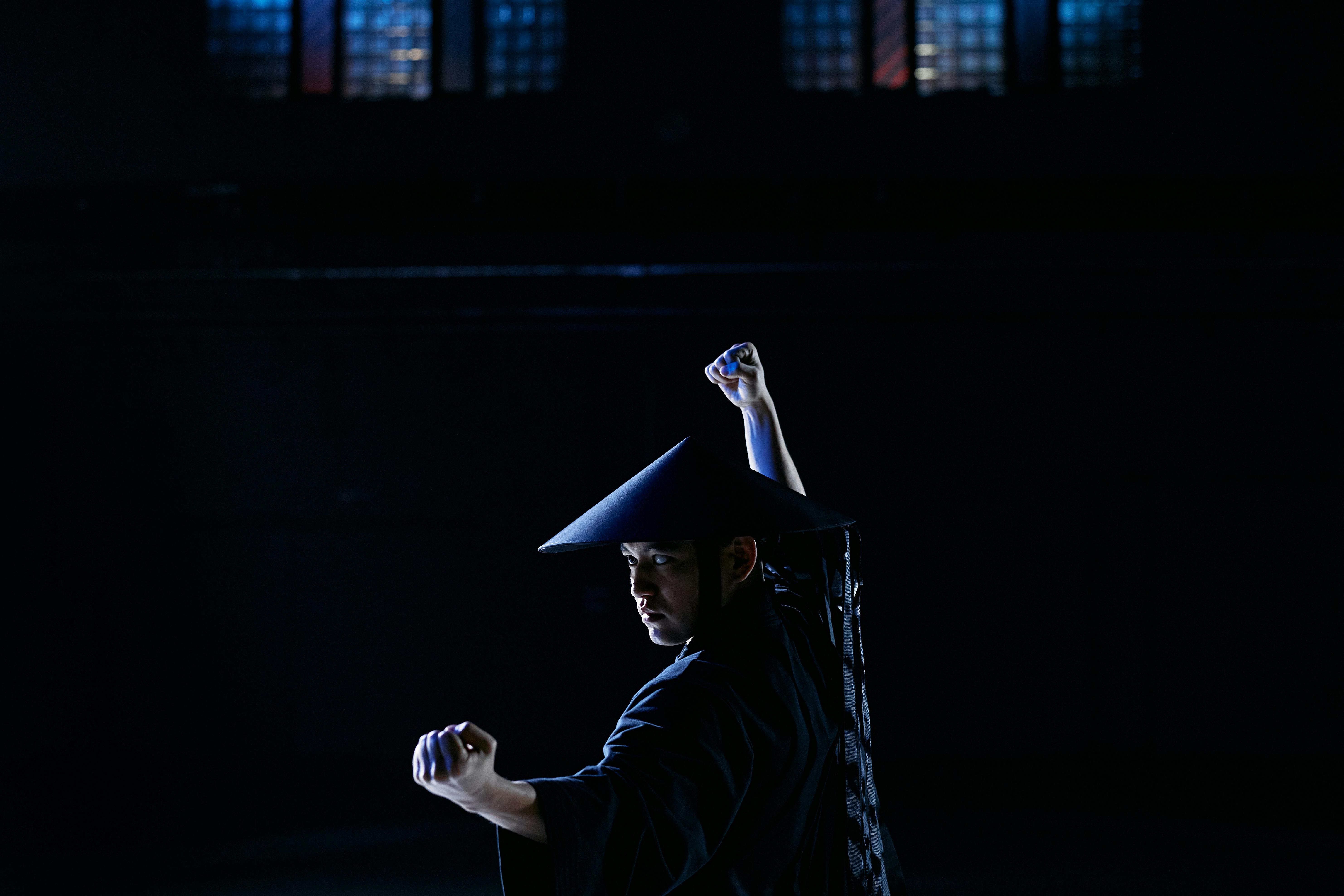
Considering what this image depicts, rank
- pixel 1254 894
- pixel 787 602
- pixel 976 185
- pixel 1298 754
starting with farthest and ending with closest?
pixel 1298 754
pixel 976 185
pixel 1254 894
pixel 787 602

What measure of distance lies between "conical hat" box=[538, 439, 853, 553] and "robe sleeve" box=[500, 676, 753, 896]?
26cm

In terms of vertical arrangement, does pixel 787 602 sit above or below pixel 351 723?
above

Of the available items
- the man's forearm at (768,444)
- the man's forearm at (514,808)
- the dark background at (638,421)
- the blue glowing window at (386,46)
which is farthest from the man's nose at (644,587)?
the blue glowing window at (386,46)

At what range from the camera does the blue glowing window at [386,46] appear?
7246mm

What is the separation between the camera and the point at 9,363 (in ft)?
23.2

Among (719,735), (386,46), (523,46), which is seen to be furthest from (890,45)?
(719,735)

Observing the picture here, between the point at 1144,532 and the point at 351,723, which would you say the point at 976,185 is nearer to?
the point at 1144,532

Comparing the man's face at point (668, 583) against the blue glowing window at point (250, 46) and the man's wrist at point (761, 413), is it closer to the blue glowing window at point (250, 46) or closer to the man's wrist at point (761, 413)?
the man's wrist at point (761, 413)

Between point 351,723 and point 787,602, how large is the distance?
19.1 ft

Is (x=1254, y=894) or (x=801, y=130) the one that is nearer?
(x=1254, y=894)

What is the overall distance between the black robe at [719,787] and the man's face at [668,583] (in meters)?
0.06

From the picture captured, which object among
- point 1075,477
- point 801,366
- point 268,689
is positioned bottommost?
point 268,689

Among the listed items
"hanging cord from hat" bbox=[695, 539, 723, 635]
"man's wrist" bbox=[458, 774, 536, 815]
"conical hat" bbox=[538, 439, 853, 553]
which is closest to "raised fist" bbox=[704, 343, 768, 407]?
"conical hat" bbox=[538, 439, 853, 553]

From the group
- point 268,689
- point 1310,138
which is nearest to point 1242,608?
point 1310,138
